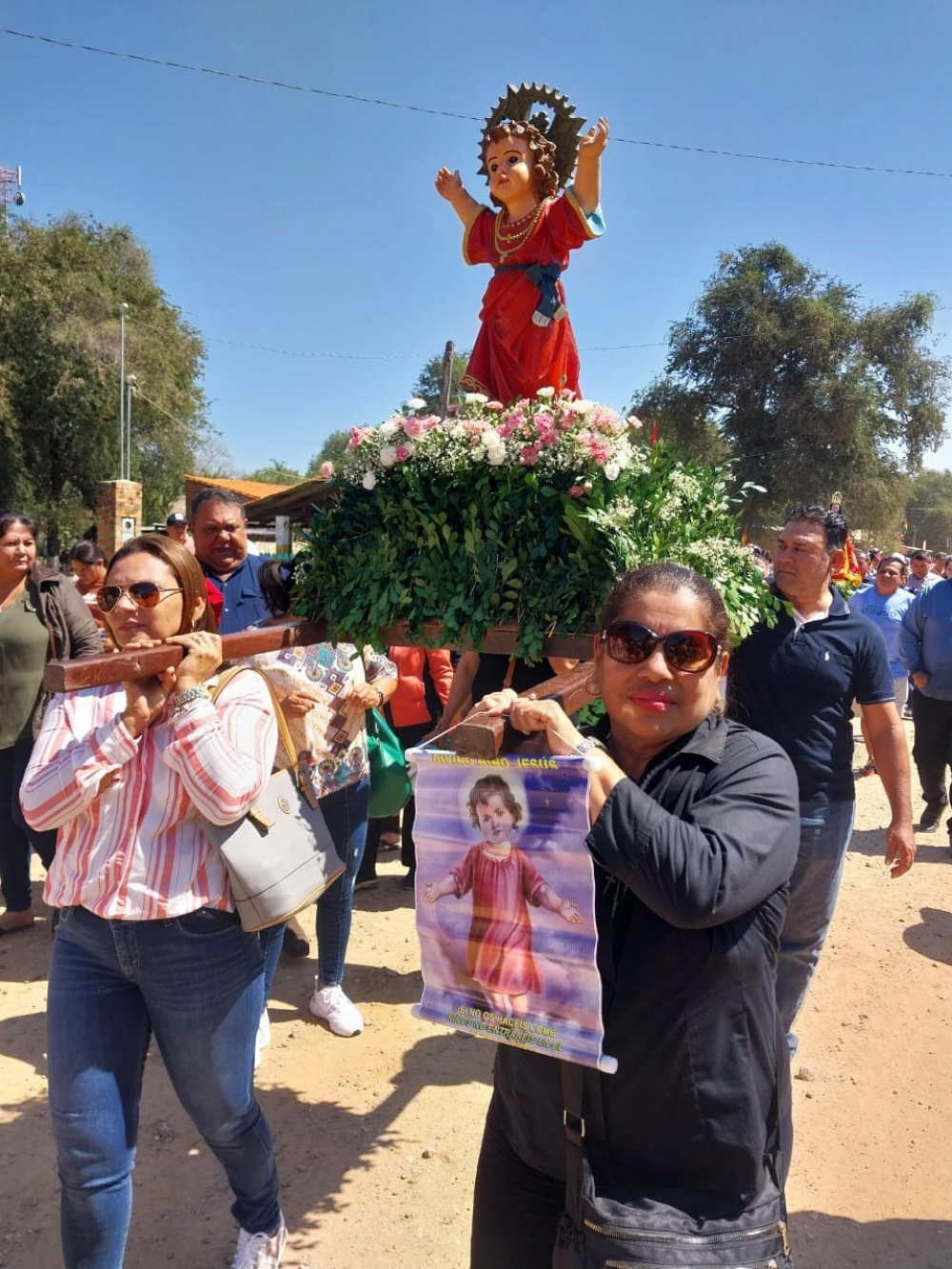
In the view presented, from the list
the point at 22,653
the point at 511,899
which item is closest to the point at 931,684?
the point at 511,899

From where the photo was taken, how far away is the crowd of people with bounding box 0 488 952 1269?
1.55m

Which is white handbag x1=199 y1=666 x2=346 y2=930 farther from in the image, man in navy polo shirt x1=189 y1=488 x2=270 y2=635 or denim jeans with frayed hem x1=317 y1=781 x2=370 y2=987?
man in navy polo shirt x1=189 y1=488 x2=270 y2=635

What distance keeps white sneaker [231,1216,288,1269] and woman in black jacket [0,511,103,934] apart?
2965 millimetres

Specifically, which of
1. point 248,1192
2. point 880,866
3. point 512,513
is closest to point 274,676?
point 512,513

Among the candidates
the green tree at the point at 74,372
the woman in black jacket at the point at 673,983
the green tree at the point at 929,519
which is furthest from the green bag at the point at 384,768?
the green tree at the point at 929,519

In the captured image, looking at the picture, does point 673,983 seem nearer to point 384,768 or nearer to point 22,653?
point 384,768

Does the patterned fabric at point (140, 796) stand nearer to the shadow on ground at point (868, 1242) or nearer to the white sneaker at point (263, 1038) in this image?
the white sneaker at point (263, 1038)

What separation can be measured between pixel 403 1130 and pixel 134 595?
2.51 metres

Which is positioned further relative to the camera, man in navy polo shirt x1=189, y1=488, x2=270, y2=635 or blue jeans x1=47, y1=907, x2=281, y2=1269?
man in navy polo shirt x1=189, y1=488, x2=270, y2=635

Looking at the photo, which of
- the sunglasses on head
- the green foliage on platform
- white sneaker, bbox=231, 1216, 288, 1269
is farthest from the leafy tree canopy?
the sunglasses on head

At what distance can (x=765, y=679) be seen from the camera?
138 inches

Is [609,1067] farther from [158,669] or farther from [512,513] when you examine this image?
[512,513]

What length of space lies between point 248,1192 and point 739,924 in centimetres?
181

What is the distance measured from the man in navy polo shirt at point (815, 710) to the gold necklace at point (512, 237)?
159cm
